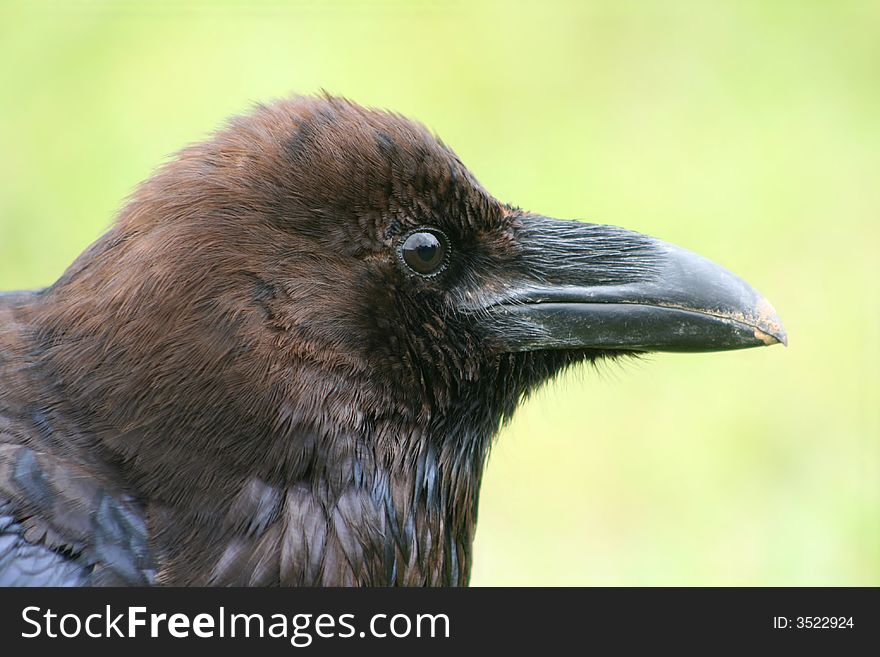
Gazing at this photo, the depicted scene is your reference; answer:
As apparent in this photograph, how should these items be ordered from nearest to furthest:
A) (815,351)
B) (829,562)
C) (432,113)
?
(829,562)
(815,351)
(432,113)

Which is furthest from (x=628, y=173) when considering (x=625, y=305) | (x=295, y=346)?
(x=295, y=346)

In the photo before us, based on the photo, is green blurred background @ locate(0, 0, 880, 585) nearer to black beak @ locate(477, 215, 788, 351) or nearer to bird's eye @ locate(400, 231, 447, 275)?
black beak @ locate(477, 215, 788, 351)

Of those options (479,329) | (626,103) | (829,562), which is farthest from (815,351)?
(479,329)

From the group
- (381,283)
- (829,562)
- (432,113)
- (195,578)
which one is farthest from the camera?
(432,113)

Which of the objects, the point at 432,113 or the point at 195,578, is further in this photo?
the point at 432,113

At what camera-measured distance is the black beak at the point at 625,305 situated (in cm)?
425

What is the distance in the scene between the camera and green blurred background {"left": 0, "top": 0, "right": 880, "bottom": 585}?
845 cm

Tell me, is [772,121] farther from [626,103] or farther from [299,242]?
[299,242]

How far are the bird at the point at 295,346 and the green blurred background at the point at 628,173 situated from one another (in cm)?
396

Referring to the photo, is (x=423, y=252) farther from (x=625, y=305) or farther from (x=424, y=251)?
(x=625, y=305)

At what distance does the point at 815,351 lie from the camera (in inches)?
388

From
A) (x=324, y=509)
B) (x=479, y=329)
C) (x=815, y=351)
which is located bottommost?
(x=324, y=509)

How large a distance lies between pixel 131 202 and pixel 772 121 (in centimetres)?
907

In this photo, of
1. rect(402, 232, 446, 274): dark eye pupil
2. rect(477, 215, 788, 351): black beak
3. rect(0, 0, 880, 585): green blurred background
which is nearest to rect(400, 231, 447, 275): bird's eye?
rect(402, 232, 446, 274): dark eye pupil
